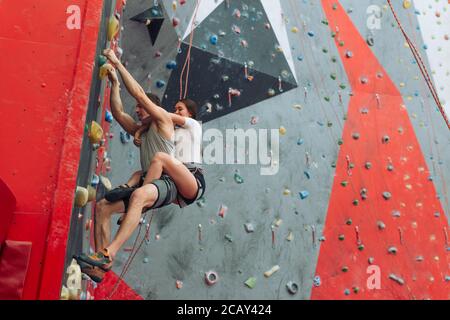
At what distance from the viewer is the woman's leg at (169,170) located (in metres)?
2.29

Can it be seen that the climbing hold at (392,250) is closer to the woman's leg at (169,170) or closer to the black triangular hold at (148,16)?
the woman's leg at (169,170)

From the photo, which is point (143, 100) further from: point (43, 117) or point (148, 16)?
point (148, 16)

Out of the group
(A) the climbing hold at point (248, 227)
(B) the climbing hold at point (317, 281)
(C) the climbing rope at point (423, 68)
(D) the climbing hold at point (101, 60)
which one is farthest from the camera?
(C) the climbing rope at point (423, 68)

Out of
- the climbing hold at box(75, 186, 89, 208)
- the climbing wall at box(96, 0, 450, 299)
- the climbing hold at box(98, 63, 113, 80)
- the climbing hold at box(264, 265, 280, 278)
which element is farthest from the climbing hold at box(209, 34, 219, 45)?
the climbing hold at box(75, 186, 89, 208)

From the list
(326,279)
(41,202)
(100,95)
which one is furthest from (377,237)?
(41,202)

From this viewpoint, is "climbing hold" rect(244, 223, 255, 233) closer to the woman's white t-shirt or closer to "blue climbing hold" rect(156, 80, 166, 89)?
the woman's white t-shirt

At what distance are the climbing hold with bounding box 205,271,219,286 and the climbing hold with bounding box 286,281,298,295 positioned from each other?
443mm

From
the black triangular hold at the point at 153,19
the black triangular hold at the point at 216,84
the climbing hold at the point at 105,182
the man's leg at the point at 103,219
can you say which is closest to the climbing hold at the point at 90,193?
the man's leg at the point at 103,219

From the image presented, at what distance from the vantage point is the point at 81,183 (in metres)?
2.01

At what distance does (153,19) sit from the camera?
3115 millimetres

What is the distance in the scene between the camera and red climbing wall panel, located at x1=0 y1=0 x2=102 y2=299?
5.75 ft

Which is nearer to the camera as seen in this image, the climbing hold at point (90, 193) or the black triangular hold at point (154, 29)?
the climbing hold at point (90, 193)

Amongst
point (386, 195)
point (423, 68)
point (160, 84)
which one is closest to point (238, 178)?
point (160, 84)

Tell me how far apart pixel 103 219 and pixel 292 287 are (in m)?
1.40
